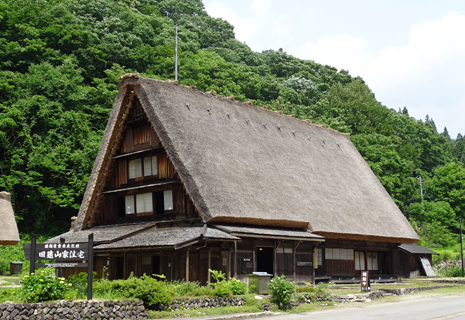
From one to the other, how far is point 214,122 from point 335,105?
51.0 metres

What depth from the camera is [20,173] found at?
4103cm

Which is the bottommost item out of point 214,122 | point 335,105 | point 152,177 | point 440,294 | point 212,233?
point 440,294

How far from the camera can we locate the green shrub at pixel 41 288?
13.8 metres

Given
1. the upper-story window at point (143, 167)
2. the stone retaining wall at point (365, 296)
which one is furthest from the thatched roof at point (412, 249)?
the upper-story window at point (143, 167)

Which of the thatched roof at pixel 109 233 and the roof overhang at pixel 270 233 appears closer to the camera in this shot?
the roof overhang at pixel 270 233

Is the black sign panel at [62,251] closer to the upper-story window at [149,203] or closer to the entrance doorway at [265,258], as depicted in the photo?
the upper-story window at [149,203]

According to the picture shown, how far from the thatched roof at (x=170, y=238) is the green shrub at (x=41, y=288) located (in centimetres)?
753

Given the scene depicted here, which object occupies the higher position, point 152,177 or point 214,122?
point 214,122

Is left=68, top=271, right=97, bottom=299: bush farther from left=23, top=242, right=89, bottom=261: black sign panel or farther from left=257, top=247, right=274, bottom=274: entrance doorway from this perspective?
left=257, top=247, right=274, bottom=274: entrance doorway

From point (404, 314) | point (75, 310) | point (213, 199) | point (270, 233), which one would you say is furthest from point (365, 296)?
point (75, 310)

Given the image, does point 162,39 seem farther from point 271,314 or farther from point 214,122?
point 271,314

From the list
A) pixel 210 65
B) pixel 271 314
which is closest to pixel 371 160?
pixel 210 65

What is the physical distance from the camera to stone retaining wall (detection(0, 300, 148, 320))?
13.0m

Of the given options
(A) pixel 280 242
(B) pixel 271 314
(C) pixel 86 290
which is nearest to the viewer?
(C) pixel 86 290
